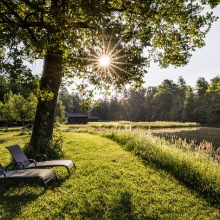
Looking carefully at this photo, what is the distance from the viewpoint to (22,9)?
11.2m

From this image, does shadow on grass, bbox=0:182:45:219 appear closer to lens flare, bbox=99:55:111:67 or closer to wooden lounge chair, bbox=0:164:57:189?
wooden lounge chair, bbox=0:164:57:189

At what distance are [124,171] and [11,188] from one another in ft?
13.3

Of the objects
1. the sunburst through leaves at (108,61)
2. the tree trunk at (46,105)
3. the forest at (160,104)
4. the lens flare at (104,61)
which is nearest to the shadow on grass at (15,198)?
the tree trunk at (46,105)

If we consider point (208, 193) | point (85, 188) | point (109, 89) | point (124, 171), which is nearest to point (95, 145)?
point (109, 89)

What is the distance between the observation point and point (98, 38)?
1003 cm

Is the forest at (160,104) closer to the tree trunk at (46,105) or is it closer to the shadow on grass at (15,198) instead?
the tree trunk at (46,105)

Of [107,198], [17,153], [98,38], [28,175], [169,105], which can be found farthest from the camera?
[169,105]

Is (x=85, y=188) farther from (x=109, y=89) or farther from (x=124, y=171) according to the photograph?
(x=109, y=89)

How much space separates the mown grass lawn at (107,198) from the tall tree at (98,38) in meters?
4.25

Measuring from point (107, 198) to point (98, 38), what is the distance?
23.6ft

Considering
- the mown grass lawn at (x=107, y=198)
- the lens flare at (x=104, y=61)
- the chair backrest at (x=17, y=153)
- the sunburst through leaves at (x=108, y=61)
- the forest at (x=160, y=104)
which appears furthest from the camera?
the forest at (x=160, y=104)

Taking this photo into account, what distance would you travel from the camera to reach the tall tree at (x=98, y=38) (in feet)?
27.8

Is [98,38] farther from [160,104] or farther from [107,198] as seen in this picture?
[160,104]

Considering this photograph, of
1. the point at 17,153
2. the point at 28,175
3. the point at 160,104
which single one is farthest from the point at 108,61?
the point at 160,104
